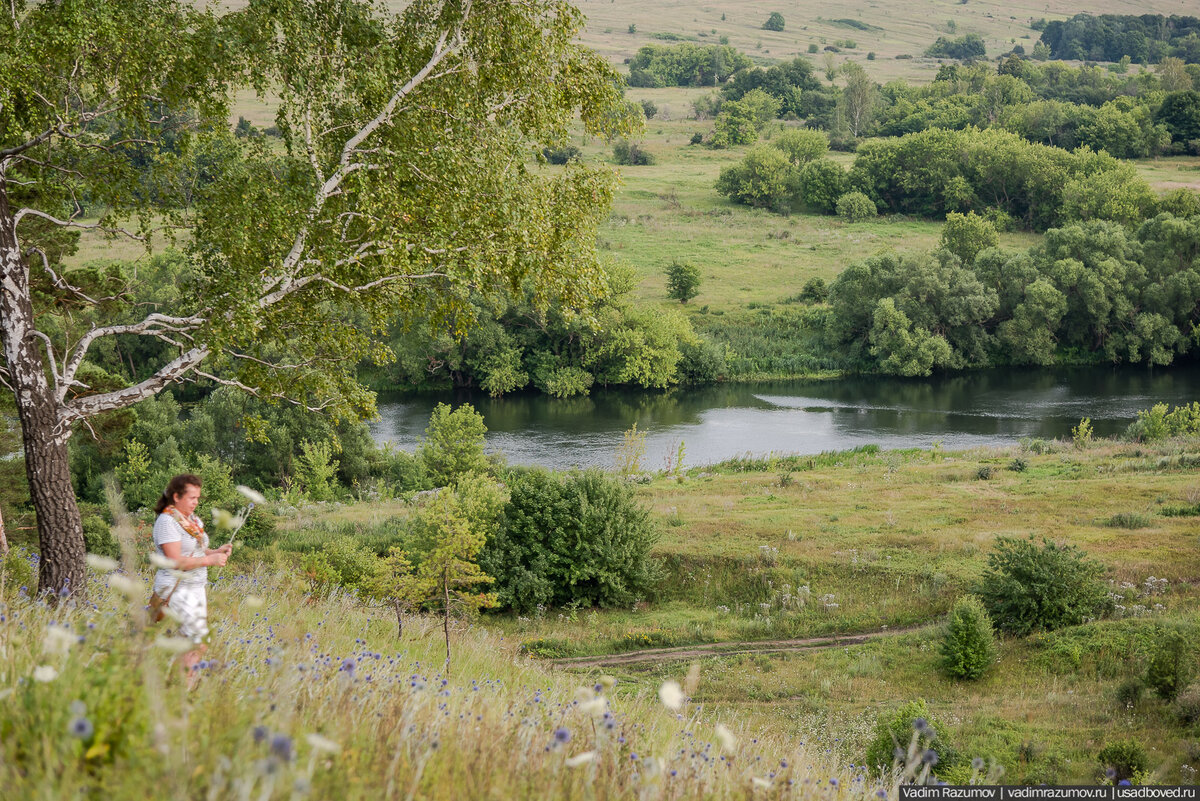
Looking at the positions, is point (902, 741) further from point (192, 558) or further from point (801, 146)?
point (801, 146)

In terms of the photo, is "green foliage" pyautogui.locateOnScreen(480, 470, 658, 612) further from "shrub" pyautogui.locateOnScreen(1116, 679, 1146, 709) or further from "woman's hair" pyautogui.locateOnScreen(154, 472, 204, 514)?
"woman's hair" pyautogui.locateOnScreen(154, 472, 204, 514)

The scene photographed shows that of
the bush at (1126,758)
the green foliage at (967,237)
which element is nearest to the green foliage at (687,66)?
the green foliage at (967,237)

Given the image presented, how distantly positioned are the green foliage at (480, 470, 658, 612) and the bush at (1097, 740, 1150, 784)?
10.4 metres

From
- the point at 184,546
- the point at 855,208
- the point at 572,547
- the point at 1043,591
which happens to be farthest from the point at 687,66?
the point at 184,546

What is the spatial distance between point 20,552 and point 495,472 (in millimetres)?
25215

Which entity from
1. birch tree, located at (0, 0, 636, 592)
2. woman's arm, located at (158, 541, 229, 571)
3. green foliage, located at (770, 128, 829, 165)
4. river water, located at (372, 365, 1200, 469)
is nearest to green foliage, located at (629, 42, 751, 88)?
green foliage, located at (770, 128, 829, 165)

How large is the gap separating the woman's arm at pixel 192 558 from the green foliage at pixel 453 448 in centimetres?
2776

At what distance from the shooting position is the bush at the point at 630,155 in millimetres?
109625

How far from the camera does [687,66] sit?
17912cm

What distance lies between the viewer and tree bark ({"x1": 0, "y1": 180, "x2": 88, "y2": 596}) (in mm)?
8781

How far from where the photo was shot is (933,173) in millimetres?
95812

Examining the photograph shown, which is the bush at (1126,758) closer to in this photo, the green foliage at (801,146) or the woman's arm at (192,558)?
the woman's arm at (192,558)

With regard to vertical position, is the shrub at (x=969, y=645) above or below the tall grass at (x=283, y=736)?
below

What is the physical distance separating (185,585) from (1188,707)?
39.4ft
